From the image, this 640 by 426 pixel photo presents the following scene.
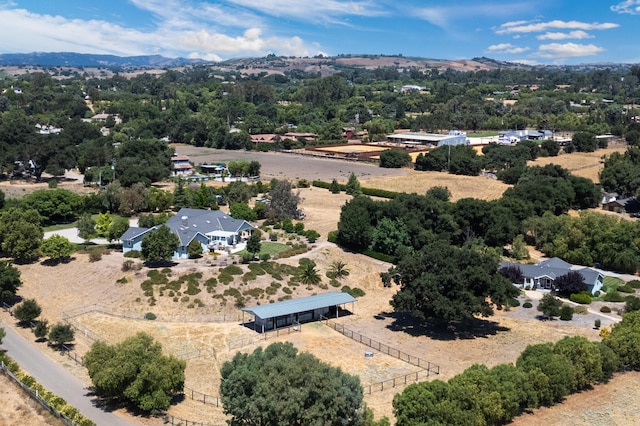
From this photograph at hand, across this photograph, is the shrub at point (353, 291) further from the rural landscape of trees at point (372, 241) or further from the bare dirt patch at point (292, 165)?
the bare dirt patch at point (292, 165)

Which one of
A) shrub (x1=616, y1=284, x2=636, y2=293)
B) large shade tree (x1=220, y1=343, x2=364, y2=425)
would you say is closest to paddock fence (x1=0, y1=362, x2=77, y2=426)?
large shade tree (x1=220, y1=343, x2=364, y2=425)

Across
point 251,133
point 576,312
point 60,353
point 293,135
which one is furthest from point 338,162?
point 60,353

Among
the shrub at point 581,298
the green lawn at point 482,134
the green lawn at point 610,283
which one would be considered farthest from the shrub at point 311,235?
the green lawn at point 482,134

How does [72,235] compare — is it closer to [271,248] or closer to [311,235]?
[271,248]

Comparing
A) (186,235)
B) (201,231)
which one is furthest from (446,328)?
(186,235)

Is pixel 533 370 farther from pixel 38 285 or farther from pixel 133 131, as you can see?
pixel 133 131

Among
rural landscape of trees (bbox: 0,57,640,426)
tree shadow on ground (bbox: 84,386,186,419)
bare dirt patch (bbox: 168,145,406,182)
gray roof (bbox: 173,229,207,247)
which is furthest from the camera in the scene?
bare dirt patch (bbox: 168,145,406,182)

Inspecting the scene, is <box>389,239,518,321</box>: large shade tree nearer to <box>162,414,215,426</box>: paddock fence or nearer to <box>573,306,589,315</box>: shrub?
<box>573,306,589,315</box>: shrub

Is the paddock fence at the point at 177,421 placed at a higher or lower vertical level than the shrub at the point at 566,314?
lower
